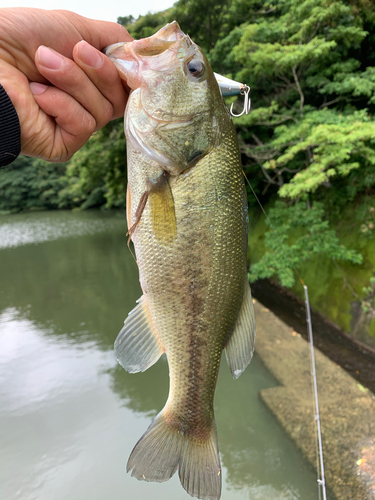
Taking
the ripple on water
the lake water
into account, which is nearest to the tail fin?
the lake water

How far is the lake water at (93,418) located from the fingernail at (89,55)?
3891 mm

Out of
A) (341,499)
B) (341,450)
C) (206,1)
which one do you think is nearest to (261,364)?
(341,450)

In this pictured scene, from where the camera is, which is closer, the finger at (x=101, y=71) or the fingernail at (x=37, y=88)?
the finger at (x=101, y=71)

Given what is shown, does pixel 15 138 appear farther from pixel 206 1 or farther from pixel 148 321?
pixel 206 1

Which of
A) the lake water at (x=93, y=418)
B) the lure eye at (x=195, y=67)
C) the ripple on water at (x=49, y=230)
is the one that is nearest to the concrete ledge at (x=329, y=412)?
the lake water at (x=93, y=418)

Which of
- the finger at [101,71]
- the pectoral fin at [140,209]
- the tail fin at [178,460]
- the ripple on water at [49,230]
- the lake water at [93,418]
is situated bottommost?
the ripple on water at [49,230]

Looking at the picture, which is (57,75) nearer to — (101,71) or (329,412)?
(101,71)

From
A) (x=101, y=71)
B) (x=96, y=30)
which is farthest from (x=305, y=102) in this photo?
(x=101, y=71)

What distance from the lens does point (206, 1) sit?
8.49m

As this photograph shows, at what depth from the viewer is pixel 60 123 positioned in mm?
1404

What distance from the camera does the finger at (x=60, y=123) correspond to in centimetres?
131

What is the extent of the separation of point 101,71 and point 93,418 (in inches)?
167

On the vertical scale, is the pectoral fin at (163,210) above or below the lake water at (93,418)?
above

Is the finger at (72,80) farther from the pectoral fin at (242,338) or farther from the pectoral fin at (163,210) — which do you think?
the pectoral fin at (242,338)
